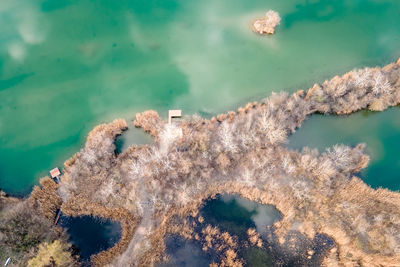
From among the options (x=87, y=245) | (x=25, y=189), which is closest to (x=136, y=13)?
(x=25, y=189)

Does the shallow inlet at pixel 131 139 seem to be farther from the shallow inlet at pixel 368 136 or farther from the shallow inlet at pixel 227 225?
the shallow inlet at pixel 368 136

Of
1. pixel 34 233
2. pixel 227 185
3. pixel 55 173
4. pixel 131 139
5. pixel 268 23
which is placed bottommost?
pixel 34 233

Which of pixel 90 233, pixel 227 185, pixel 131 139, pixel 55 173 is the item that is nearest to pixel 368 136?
pixel 227 185

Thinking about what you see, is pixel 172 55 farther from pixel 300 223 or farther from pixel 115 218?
pixel 300 223

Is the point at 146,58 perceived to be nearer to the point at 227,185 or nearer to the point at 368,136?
the point at 227,185

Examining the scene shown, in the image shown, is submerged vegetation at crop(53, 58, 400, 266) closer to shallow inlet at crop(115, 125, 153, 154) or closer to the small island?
shallow inlet at crop(115, 125, 153, 154)

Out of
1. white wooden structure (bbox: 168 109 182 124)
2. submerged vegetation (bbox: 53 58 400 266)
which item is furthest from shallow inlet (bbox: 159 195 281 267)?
white wooden structure (bbox: 168 109 182 124)
